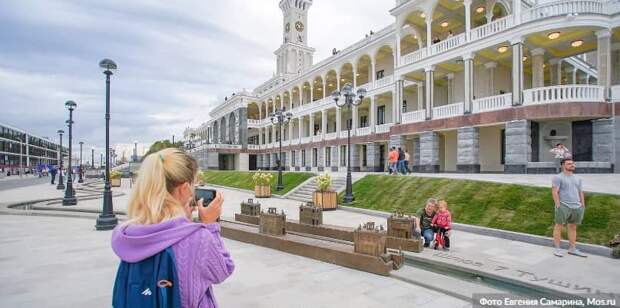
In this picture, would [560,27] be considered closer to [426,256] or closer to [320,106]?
[426,256]

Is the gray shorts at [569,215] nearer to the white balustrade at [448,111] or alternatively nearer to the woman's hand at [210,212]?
the woman's hand at [210,212]

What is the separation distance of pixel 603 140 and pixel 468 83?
7.37 metres

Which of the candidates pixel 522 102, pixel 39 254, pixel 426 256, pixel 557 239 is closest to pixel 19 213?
pixel 39 254

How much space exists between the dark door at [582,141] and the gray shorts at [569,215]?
1304 cm

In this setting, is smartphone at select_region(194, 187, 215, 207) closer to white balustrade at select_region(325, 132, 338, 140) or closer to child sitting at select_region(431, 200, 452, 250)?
child sitting at select_region(431, 200, 452, 250)

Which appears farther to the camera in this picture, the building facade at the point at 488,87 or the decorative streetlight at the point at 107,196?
the building facade at the point at 488,87

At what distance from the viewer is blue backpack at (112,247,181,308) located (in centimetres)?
166

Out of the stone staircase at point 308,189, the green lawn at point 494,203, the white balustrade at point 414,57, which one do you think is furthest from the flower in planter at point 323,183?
the white balustrade at point 414,57

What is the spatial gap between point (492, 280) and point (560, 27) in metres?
17.4

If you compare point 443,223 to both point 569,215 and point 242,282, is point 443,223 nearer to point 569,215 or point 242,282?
point 569,215

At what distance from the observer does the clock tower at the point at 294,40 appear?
2304 inches

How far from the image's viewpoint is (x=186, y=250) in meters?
1.71

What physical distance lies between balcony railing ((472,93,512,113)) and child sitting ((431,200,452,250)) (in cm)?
1406

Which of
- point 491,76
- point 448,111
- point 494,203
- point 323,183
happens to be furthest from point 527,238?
point 491,76
